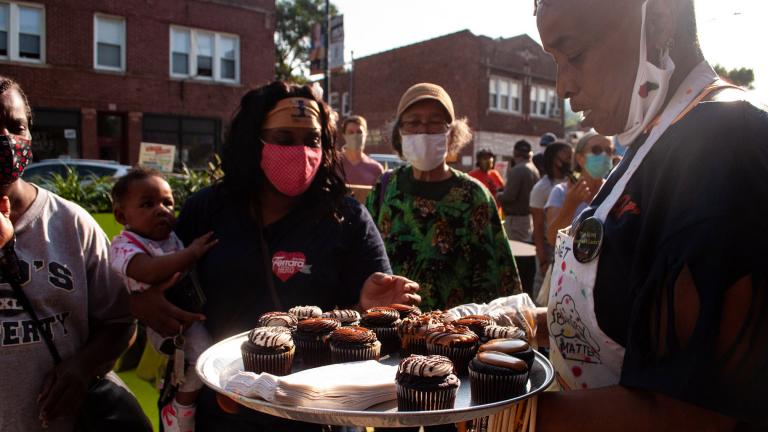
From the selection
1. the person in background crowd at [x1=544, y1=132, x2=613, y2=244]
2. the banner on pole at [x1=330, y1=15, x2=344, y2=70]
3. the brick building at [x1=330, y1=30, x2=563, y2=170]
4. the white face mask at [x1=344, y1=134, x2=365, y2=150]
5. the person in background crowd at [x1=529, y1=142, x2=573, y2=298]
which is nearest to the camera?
the person in background crowd at [x1=544, y1=132, x2=613, y2=244]

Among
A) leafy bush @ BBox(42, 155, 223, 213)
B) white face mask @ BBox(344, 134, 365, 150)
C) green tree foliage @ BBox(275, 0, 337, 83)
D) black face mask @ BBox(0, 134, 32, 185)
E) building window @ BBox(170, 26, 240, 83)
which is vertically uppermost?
green tree foliage @ BBox(275, 0, 337, 83)

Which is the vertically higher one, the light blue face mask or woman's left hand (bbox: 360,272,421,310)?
the light blue face mask

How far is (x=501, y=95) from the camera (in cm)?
3189

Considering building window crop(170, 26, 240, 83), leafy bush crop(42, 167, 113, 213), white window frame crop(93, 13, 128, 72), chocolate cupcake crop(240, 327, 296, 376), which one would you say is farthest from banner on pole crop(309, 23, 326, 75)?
chocolate cupcake crop(240, 327, 296, 376)

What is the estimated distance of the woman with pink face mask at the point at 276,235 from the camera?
2.43 m

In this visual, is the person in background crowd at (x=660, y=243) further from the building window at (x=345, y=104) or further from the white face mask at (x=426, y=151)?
the building window at (x=345, y=104)

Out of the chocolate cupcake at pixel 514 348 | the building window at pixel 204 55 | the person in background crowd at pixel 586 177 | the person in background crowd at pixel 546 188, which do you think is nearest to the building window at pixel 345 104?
the building window at pixel 204 55

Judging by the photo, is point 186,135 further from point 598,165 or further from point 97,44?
point 598,165

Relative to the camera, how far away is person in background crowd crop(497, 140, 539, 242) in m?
8.12

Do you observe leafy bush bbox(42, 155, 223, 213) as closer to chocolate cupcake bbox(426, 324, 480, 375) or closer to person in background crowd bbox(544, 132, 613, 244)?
person in background crowd bbox(544, 132, 613, 244)

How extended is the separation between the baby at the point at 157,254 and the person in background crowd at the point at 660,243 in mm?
1644

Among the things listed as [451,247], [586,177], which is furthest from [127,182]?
[586,177]

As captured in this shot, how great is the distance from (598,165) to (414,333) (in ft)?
10.8

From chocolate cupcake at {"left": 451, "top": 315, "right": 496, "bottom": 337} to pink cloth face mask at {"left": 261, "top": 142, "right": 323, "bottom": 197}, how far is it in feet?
3.36
